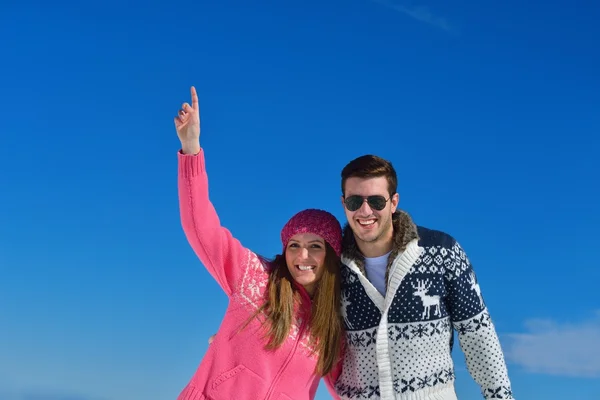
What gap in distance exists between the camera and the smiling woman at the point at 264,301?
6.66 meters

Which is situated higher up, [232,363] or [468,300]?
[468,300]

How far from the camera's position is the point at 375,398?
6926 millimetres

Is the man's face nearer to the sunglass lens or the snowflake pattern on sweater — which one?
the sunglass lens

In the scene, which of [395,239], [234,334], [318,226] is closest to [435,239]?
[395,239]

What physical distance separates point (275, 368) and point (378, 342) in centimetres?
102

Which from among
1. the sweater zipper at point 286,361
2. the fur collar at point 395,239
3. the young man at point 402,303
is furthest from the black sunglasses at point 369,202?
the sweater zipper at point 286,361

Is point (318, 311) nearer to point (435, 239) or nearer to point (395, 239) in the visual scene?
point (395, 239)

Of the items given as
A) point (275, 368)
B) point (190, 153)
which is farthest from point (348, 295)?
point (190, 153)

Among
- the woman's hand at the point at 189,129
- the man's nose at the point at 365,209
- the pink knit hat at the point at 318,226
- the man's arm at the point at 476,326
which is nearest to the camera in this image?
the woman's hand at the point at 189,129

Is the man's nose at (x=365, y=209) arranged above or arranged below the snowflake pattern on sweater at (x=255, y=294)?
above

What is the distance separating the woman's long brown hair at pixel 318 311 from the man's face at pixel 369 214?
44 cm

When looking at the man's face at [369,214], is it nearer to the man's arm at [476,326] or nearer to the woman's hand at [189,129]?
the man's arm at [476,326]

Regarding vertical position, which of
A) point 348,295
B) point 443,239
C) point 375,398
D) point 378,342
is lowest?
point 375,398

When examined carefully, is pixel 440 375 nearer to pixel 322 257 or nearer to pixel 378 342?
pixel 378 342
